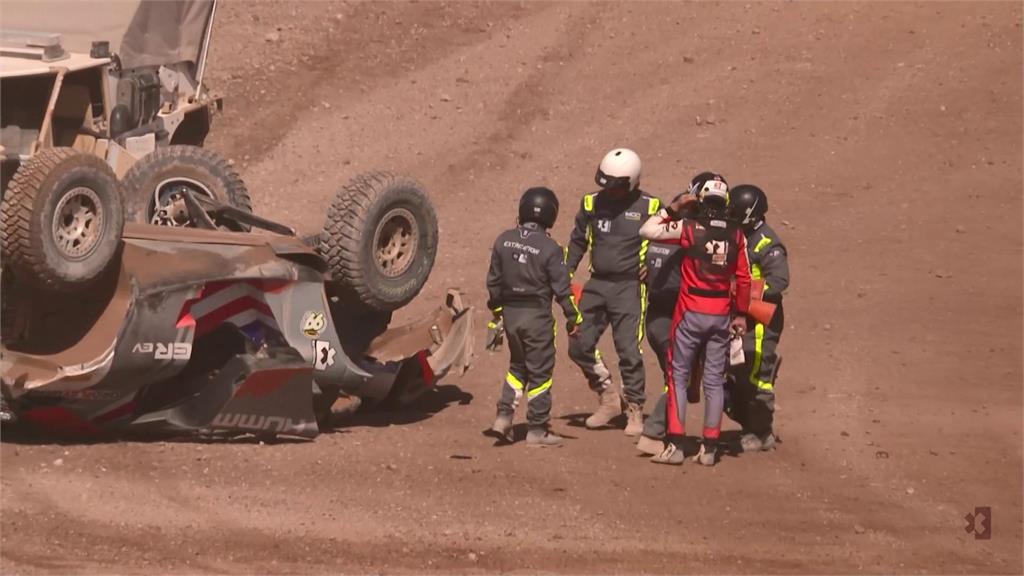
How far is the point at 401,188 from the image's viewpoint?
12047 mm

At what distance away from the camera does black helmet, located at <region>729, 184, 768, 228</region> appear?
11.7 metres

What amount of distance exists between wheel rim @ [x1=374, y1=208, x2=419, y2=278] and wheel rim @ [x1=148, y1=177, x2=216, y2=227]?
1.26 m

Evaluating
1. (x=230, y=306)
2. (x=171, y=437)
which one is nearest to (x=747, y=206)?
(x=230, y=306)

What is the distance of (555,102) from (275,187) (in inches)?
148

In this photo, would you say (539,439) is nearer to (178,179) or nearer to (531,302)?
(531,302)

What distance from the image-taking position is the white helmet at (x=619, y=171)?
12.1m

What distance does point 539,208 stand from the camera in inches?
469

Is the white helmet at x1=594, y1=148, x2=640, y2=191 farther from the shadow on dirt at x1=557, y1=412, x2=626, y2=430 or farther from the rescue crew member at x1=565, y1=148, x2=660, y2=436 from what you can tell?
the shadow on dirt at x1=557, y1=412, x2=626, y2=430

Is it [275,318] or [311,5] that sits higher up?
[311,5]

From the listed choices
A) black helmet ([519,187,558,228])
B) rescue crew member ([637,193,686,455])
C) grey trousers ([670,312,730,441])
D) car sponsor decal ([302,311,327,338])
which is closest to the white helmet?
black helmet ([519,187,558,228])

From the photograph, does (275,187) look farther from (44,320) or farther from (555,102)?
(44,320)

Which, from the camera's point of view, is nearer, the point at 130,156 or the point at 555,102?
the point at 130,156

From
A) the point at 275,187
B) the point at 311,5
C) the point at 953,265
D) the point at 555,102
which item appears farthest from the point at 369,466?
the point at 311,5

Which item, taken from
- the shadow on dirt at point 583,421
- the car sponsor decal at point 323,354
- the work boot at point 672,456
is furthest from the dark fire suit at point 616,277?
the car sponsor decal at point 323,354
